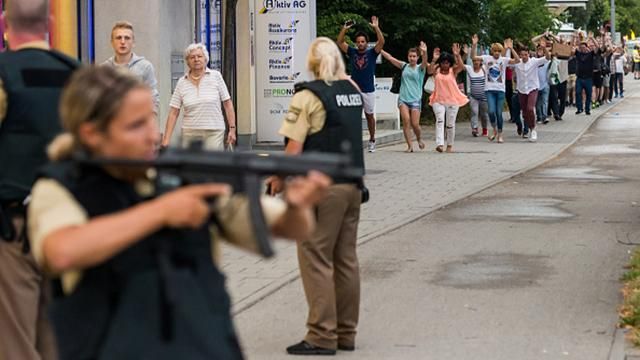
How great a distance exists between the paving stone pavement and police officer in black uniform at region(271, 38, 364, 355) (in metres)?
1.21

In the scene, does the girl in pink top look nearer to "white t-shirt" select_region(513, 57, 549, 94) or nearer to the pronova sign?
the pronova sign

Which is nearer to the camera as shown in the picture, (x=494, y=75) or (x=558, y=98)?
(x=494, y=75)

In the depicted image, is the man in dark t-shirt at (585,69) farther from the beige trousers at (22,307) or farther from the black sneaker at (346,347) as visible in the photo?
the beige trousers at (22,307)

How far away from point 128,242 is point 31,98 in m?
2.75

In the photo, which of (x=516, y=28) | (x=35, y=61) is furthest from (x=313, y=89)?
(x=516, y=28)

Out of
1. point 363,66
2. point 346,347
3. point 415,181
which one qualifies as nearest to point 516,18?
point 363,66

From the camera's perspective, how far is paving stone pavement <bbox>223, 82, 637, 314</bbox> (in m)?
10.8

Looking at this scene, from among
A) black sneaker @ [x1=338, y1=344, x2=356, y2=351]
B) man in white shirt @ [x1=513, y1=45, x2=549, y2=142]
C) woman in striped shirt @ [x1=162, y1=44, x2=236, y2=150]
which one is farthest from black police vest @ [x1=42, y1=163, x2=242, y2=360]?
man in white shirt @ [x1=513, y1=45, x2=549, y2=142]

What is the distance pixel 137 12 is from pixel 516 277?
922 centimetres

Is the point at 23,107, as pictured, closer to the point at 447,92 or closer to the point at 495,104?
the point at 447,92

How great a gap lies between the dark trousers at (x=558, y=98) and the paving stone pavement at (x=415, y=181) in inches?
108

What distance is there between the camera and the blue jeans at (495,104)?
27297 mm

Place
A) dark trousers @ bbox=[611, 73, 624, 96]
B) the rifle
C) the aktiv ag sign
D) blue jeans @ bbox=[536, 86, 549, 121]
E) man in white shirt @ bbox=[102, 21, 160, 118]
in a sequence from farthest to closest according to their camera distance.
Answer: dark trousers @ bbox=[611, 73, 624, 96], blue jeans @ bbox=[536, 86, 549, 121], the aktiv ag sign, man in white shirt @ bbox=[102, 21, 160, 118], the rifle

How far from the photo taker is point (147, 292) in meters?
3.81
